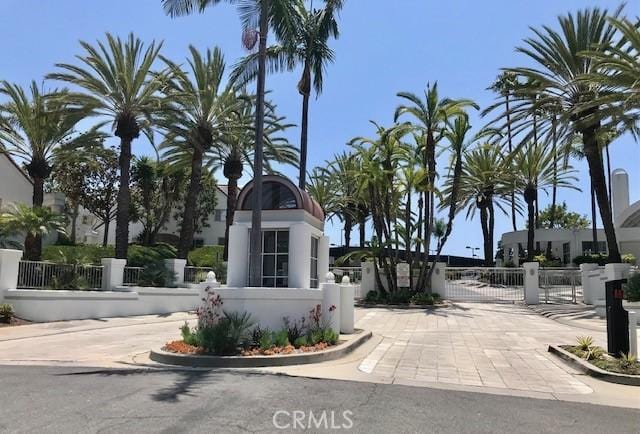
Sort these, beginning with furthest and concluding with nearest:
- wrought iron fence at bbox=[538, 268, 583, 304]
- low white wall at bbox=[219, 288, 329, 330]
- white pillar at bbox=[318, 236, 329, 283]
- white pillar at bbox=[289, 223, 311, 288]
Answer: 1. wrought iron fence at bbox=[538, 268, 583, 304]
2. white pillar at bbox=[318, 236, 329, 283]
3. white pillar at bbox=[289, 223, 311, 288]
4. low white wall at bbox=[219, 288, 329, 330]

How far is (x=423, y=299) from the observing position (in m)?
28.2

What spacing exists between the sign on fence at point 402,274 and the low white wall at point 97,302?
10.1 meters

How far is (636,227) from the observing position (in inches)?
1900

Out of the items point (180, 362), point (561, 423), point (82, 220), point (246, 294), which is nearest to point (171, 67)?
point (246, 294)

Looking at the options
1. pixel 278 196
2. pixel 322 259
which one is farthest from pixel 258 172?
pixel 322 259

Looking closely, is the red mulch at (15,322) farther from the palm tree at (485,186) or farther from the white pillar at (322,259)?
the palm tree at (485,186)

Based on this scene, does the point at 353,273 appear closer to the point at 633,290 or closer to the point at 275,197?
the point at 633,290

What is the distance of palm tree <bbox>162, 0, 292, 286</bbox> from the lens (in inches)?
507

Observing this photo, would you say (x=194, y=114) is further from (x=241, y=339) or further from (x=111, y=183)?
(x=241, y=339)

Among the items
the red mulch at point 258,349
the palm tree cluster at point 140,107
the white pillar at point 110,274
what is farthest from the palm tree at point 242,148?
the red mulch at point 258,349

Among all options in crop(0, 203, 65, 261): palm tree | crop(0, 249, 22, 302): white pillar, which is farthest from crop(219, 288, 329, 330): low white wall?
crop(0, 203, 65, 261): palm tree

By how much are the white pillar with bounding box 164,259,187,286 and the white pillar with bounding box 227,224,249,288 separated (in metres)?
12.8

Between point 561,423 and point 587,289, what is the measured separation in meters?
22.9

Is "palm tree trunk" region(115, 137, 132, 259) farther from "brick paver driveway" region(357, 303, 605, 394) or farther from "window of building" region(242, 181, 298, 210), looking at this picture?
"window of building" region(242, 181, 298, 210)
